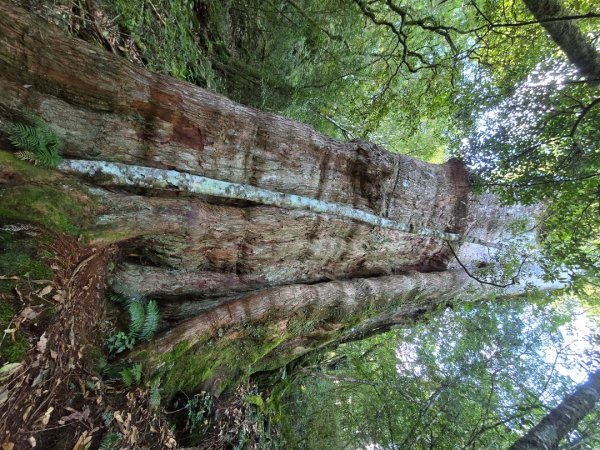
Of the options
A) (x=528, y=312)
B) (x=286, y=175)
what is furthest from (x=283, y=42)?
(x=528, y=312)

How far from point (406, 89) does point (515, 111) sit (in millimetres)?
4040

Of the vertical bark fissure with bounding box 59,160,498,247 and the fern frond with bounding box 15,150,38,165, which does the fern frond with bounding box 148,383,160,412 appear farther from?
the fern frond with bounding box 15,150,38,165

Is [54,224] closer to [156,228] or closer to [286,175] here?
[156,228]

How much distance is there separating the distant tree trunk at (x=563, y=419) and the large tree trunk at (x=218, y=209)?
115 inches

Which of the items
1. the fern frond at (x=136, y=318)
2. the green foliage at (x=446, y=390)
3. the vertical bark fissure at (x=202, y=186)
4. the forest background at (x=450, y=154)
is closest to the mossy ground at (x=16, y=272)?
the vertical bark fissure at (x=202, y=186)

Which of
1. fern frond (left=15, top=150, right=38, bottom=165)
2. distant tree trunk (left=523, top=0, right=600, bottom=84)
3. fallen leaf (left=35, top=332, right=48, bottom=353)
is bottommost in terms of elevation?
fallen leaf (left=35, top=332, right=48, bottom=353)

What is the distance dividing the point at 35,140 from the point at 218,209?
1.86 m

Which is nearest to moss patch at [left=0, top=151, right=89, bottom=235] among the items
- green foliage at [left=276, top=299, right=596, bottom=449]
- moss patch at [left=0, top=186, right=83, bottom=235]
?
moss patch at [left=0, top=186, right=83, bottom=235]

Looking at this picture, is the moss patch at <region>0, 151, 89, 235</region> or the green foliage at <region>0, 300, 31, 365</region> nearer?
the green foliage at <region>0, 300, 31, 365</region>

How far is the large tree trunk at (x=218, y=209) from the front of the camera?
310cm

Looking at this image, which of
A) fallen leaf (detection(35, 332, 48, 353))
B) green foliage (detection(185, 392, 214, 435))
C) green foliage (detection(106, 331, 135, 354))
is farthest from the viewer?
green foliage (detection(185, 392, 214, 435))

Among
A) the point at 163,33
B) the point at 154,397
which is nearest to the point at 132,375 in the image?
the point at 154,397

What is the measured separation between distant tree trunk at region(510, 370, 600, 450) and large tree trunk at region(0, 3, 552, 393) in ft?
9.57

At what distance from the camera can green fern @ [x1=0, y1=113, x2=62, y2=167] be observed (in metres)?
2.67
